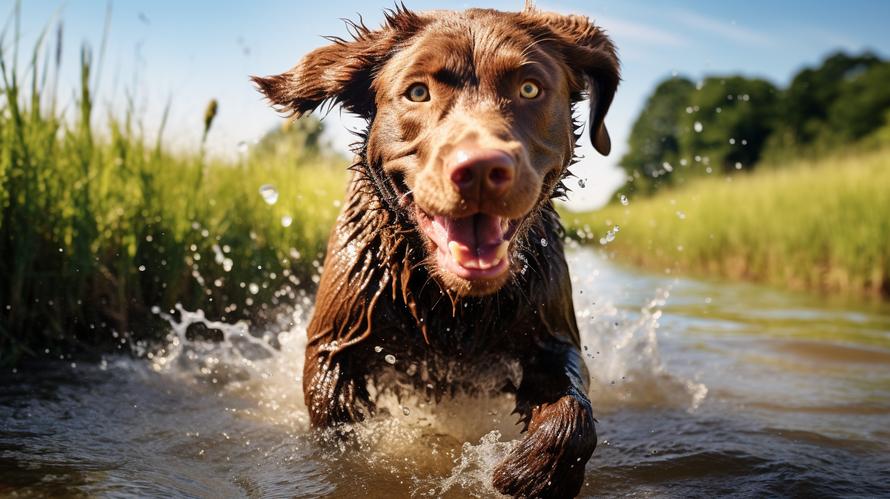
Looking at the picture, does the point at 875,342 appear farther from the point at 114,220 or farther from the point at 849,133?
the point at 849,133

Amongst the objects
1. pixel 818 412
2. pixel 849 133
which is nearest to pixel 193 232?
pixel 818 412

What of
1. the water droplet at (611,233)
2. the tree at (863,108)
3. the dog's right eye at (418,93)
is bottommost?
the water droplet at (611,233)

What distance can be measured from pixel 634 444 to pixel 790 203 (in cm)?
984

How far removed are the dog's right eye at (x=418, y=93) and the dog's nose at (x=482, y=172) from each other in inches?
22.7

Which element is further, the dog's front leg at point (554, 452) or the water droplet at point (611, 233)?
the water droplet at point (611, 233)

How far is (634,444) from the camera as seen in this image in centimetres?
358

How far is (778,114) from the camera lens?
4747 cm

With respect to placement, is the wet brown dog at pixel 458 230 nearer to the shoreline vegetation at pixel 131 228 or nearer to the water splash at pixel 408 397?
the water splash at pixel 408 397

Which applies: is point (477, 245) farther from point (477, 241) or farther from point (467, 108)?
point (467, 108)

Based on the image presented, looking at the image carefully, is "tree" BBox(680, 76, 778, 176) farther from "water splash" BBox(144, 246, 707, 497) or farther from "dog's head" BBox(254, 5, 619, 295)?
"dog's head" BBox(254, 5, 619, 295)

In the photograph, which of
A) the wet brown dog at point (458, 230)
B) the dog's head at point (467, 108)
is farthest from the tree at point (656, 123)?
the wet brown dog at point (458, 230)

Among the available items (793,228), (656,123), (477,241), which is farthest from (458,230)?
(656,123)

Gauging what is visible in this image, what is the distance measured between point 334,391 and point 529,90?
4.64ft

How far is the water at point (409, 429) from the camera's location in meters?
2.88
